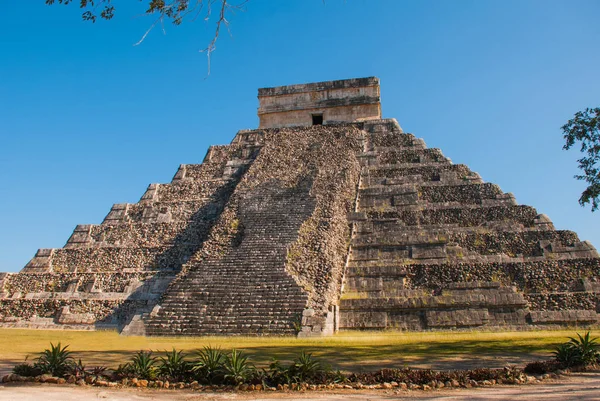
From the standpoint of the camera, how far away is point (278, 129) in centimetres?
2081

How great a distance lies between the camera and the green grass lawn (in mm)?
6711

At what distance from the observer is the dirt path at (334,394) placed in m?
4.57

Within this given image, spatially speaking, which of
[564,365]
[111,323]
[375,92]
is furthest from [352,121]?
[564,365]

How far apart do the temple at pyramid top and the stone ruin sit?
244 centimetres

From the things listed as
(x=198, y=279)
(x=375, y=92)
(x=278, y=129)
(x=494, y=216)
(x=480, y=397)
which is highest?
(x=375, y=92)

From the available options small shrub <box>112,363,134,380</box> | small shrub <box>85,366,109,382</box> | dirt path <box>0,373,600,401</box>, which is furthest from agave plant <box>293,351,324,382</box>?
small shrub <box>85,366,109,382</box>

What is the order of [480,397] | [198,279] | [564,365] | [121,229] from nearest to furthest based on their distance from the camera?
[480,397] < [564,365] < [198,279] < [121,229]

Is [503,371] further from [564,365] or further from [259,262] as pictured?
[259,262]

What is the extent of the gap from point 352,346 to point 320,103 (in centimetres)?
1444

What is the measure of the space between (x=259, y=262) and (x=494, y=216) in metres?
6.96

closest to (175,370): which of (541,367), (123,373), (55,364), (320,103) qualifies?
(123,373)

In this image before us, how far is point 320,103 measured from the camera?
21.2 m

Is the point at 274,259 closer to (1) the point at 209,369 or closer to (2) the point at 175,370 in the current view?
(2) the point at 175,370

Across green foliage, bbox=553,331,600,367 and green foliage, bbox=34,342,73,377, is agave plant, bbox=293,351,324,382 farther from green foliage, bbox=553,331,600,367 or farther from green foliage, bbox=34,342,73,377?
green foliage, bbox=553,331,600,367
